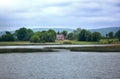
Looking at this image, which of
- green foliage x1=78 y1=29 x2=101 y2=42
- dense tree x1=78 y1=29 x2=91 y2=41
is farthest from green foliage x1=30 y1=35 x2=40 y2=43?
green foliage x1=78 y1=29 x2=101 y2=42

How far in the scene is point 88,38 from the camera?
16900 cm

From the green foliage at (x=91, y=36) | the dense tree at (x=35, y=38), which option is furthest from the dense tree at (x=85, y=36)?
the dense tree at (x=35, y=38)

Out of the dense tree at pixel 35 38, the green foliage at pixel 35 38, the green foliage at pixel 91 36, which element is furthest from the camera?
the dense tree at pixel 35 38

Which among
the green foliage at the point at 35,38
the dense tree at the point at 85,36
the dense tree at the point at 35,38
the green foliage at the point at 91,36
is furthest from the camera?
the dense tree at the point at 85,36

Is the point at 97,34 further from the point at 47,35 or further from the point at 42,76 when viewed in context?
the point at 42,76

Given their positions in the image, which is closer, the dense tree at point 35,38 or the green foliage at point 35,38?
the green foliage at point 35,38

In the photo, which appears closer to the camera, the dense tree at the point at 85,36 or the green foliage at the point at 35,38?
the green foliage at the point at 35,38

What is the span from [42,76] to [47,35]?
13750 centimetres

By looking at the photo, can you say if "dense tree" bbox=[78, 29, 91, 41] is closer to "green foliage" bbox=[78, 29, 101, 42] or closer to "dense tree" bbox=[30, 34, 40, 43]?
"green foliage" bbox=[78, 29, 101, 42]

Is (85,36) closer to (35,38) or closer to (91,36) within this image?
(91,36)

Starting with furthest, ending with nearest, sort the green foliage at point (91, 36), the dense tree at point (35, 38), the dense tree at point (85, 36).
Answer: the dense tree at point (85, 36)
the dense tree at point (35, 38)
the green foliage at point (91, 36)

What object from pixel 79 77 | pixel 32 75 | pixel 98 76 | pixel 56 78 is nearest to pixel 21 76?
pixel 32 75

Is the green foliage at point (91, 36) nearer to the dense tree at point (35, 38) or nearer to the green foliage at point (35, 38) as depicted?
the dense tree at point (35, 38)

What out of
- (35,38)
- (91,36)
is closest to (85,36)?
(91,36)
